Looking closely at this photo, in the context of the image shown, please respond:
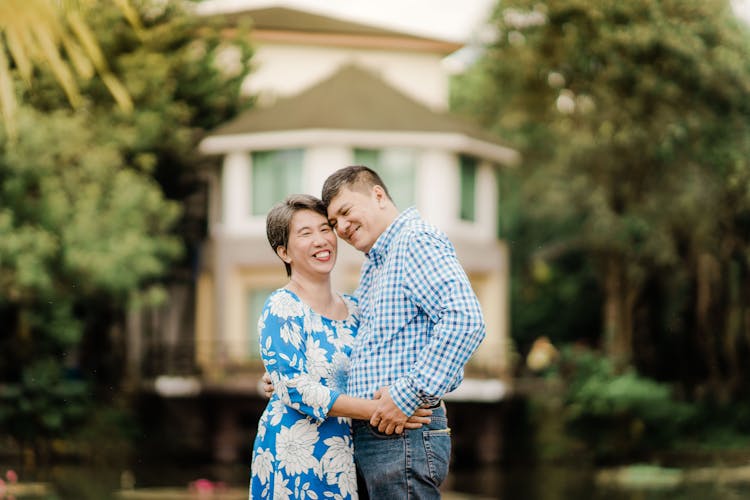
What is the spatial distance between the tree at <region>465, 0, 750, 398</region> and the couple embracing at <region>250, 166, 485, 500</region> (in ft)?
83.4

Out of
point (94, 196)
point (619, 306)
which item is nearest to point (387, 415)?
point (94, 196)

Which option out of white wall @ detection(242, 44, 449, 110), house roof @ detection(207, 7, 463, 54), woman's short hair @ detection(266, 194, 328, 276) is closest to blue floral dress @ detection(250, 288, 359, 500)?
woman's short hair @ detection(266, 194, 328, 276)

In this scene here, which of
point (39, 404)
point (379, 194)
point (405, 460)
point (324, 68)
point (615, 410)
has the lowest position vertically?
point (615, 410)

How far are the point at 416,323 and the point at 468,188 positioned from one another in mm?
26955

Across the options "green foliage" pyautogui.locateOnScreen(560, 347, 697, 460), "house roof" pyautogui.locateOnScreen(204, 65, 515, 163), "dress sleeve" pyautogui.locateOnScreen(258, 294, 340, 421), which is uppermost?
"house roof" pyautogui.locateOnScreen(204, 65, 515, 163)

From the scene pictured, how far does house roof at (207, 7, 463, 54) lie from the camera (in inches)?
1453

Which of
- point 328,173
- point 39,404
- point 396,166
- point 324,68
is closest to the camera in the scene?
point 39,404

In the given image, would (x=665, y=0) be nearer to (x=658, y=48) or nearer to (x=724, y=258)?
(x=658, y=48)

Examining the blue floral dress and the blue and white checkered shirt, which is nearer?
the blue and white checkered shirt

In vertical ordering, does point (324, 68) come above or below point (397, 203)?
above

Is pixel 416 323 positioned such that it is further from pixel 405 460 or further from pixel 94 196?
pixel 94 196

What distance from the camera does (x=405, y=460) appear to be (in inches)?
217

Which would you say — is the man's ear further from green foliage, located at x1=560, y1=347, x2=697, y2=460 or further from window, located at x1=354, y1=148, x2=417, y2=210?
window, located at x1=354, y1=148, x2=417, y2=210

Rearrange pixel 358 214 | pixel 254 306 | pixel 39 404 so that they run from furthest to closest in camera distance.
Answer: pixel 254 306 < pixel 39 404 < pixel 358 214
